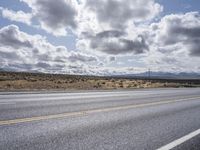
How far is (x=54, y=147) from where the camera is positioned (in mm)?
5414

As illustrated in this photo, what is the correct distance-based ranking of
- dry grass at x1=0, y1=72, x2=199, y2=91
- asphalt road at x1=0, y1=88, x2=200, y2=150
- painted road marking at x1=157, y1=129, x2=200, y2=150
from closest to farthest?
1. asphalt road at x1=0, y1=88, x2=200, y2=150
2. painted road marking at x1=157, y1=129, x2=200, y2=150
3. dry grass at x1=0, y1=72, x2=199, y2=91

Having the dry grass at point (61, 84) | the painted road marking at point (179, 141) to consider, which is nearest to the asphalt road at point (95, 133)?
the painted road marking at point (179, 141)

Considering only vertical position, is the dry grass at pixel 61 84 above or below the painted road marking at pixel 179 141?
above

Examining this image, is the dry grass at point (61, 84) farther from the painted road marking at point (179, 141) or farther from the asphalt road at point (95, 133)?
the painted road marking at point (179, 141)

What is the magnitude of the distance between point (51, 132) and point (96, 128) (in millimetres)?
1229

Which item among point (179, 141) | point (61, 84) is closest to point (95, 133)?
point (179, 141)

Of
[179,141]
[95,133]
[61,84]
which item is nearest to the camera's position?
[179,141]

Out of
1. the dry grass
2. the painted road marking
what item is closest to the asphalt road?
the painted road marking

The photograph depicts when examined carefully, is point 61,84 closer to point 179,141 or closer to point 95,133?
point 95,133

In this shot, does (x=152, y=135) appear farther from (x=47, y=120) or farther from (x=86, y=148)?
(x=47, y=120)

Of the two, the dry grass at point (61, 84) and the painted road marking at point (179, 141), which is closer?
the painted road marking at point (179, 141)

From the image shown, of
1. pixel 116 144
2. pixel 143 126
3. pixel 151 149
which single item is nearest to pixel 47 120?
pixel 143 126

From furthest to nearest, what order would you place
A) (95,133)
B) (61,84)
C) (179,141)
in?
(61,84), (95,133), (179,141)

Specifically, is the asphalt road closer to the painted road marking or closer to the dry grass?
the painted road marking
